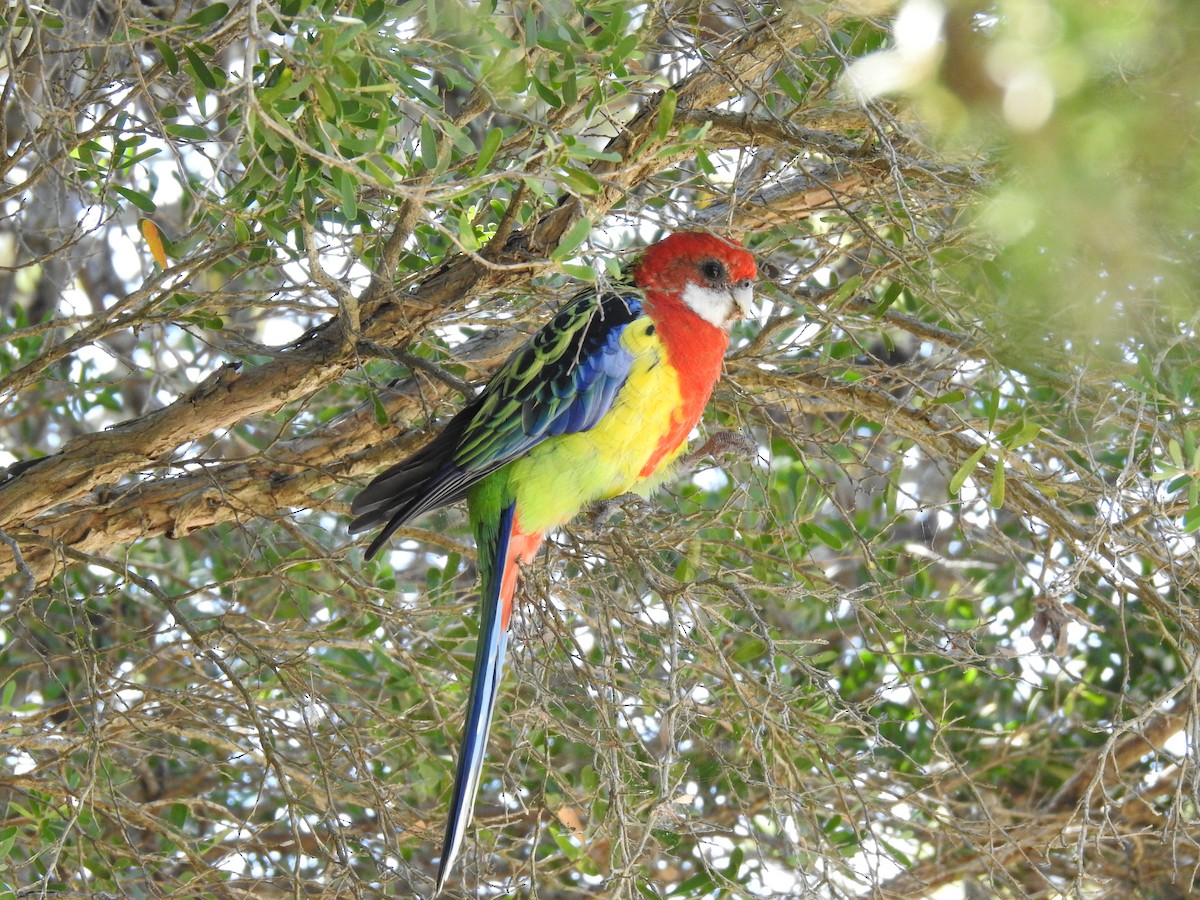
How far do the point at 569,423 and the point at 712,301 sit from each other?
0.50 metres

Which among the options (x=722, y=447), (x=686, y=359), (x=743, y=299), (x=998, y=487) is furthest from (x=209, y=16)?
(x=998, y=487)

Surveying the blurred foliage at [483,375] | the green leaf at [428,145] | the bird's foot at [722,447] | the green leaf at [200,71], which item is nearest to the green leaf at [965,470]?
the blurred foliage at [483,375]

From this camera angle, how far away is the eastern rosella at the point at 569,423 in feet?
8.52

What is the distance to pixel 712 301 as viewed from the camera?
9.37ft

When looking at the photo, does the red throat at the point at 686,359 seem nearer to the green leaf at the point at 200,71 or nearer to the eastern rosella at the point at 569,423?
the eastern rosella at the point at 569,423

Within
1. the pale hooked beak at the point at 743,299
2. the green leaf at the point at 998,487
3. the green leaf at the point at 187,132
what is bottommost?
the green leaf at the point at 998,487

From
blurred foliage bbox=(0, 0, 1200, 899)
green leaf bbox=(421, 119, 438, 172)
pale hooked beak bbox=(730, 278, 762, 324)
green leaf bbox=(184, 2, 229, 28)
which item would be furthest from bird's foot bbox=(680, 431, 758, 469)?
green leaf bbox=(184, 2, 229, 28)

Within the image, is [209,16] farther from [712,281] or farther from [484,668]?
[484,668]

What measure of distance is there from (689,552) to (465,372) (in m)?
0.77

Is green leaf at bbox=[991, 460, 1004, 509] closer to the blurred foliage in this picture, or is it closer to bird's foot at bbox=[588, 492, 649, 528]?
the blurred foliage

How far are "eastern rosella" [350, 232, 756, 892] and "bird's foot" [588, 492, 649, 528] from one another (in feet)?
0.08

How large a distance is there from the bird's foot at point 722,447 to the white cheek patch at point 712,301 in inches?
11.6

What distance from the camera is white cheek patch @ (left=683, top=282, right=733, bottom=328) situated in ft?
9.34

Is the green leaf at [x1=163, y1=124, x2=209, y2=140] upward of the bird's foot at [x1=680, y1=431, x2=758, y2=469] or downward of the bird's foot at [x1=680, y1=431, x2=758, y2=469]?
upward
